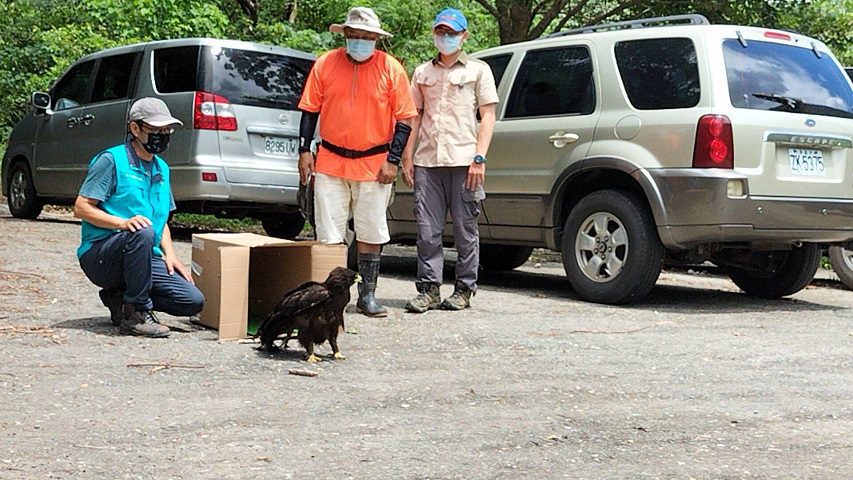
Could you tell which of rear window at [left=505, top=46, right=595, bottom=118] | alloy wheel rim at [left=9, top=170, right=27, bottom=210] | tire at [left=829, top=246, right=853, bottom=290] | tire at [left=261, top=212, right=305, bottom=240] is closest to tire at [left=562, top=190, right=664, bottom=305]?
rear window at [left=505, top=46, right=595, bottom=118]

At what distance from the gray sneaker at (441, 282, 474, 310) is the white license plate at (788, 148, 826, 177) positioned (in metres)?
2.33

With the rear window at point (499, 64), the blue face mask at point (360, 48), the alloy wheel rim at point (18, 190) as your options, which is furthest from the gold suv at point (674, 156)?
the alloy wheel rim at point (18, 190)

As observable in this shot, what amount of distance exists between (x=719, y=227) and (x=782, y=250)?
1458 millimetres

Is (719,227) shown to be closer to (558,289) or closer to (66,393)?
(558,289)

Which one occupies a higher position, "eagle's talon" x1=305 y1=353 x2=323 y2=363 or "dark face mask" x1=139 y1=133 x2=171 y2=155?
"dark face mask" x1=139 y1=133 x2=171 y2=155

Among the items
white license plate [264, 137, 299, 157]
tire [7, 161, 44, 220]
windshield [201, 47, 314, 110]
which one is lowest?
tire [7, 161, 44, 220]

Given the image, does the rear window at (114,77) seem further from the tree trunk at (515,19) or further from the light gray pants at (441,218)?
the light gray pants at (441,218)

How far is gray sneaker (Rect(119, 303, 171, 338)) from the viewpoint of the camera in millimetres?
6738

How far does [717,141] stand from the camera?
8.15 metres

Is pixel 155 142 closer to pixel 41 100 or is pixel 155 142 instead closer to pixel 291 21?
pixel 41 100

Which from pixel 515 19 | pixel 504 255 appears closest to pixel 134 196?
pixel 504 255

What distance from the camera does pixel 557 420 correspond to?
5055 millimetres

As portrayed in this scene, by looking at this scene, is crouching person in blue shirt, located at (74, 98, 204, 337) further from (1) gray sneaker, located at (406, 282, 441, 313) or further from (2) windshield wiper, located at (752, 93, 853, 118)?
(2) windshield wiper, located at (752, 93, 853, 118)

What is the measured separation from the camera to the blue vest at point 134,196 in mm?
6699
